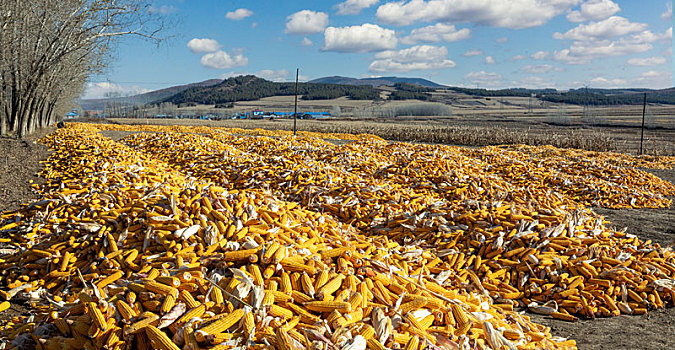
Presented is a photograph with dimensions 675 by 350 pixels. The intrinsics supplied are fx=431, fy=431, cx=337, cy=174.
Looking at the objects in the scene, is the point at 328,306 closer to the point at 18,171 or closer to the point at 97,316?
the point at 97,316

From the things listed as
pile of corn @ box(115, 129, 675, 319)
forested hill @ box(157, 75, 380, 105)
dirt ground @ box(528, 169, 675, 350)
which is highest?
forested hill @ box(157, 75, 380, 105)

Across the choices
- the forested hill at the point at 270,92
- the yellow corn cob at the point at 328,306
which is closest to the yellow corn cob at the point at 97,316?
the yellow corn cob at the point at 328,306

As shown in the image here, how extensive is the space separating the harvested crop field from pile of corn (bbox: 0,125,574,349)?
0.04 ft

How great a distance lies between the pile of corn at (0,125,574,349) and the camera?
2.56m

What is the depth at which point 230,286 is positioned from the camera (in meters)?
2.82

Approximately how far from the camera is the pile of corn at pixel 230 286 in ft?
8.39

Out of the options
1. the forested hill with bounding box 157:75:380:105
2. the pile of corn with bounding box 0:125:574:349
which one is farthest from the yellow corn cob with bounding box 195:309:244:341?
the forested hill with bounding box 157:75:380:105

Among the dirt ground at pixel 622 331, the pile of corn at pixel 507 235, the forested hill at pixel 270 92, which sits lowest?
the dirt ground at pixel 622 331

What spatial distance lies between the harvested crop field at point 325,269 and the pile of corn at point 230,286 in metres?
0.01

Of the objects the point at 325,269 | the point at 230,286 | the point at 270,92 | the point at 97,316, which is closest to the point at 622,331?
the point at 325,269

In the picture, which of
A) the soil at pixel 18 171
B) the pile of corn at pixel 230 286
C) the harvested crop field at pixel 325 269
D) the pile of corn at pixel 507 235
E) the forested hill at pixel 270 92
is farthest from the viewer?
the forested hill at pixel 270 92

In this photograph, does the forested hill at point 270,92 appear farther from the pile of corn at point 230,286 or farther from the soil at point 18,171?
the pile of corn at point 230,286

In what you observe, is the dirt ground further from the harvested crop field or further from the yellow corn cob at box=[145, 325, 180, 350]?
the yellow corn cob at box=[145, 325, 180, 350]

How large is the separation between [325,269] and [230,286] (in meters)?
0.72
